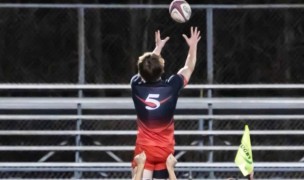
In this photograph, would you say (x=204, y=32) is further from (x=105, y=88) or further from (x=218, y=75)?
(x=105, y=88)

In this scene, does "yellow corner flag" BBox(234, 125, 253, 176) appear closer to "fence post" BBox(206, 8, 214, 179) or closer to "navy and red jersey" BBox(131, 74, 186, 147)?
"navy and red jersey" BBox(131, 74, 186, 147)

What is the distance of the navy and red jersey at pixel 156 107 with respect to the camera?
1063cm

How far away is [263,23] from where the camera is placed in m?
16.1

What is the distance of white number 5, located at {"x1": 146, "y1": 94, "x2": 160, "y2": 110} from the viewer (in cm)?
1064

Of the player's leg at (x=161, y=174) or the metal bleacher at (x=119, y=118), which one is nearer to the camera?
the player's leg at (x=161, y=174)

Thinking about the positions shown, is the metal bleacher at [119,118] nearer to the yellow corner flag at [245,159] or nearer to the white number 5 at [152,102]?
the yellow corner flag at [245,159]

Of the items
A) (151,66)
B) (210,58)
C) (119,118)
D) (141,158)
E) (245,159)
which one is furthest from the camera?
(210,58)

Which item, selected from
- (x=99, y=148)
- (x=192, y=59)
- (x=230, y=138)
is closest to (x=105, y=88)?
(x=99, y=148)

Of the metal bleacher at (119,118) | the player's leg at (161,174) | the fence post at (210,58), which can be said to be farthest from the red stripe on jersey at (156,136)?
the fence post at (210,58)

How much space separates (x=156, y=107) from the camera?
10641 millimetres

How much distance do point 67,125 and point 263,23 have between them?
3.11 meters

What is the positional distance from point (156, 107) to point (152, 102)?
0.06 m

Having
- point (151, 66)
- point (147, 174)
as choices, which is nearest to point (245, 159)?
point (147, 174)

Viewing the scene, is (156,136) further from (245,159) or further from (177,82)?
(245,159)
